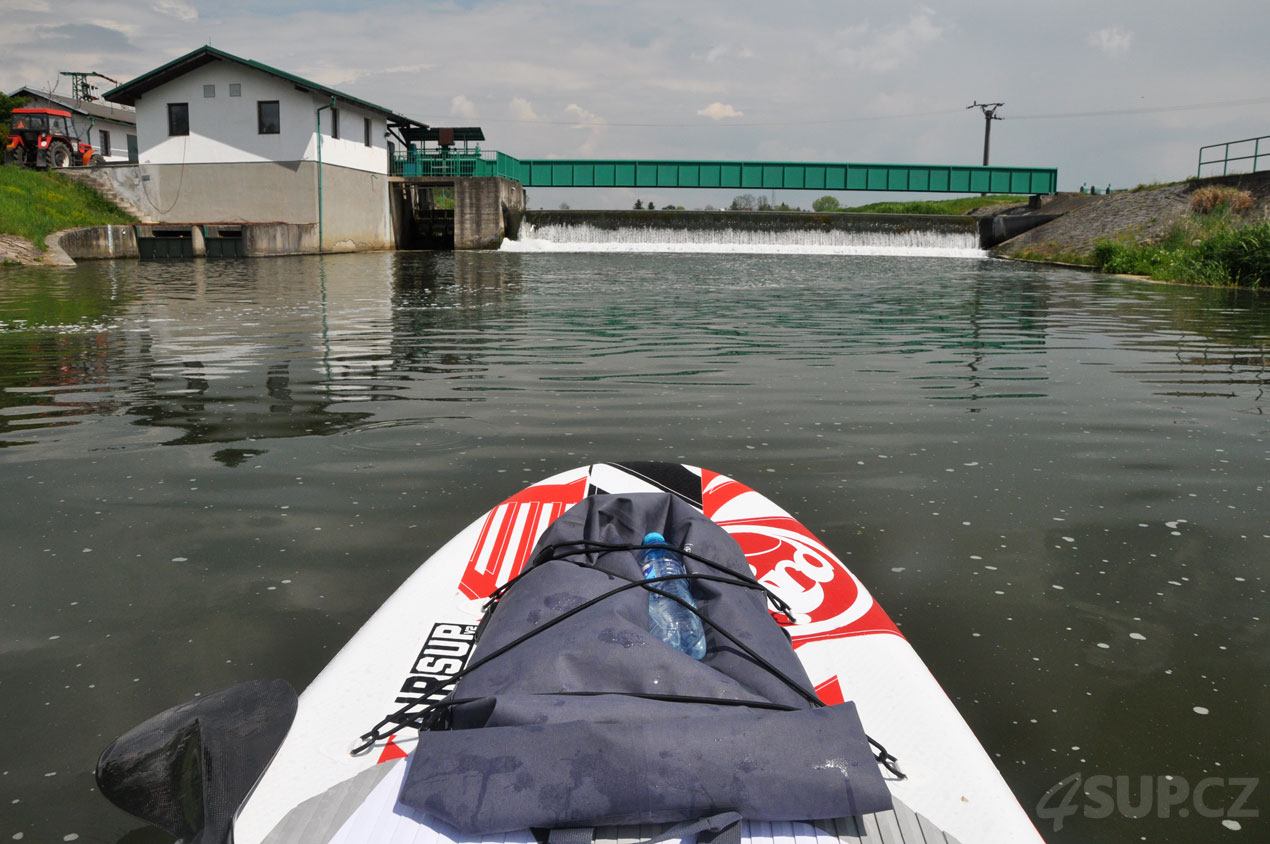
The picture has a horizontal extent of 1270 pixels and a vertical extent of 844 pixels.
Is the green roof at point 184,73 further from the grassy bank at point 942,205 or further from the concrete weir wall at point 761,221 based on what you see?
the grassy bank at point 942,205

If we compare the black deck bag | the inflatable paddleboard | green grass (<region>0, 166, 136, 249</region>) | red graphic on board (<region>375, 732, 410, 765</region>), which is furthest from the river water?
green grass (<region>0, 166, 136, 249</region>)

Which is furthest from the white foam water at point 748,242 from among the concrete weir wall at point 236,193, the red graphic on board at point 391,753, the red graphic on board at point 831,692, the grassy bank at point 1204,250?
the red graphic on board at point 391,753

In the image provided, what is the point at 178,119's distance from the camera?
33781mm

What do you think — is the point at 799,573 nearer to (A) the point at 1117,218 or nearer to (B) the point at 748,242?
(A) the point at 1117,218

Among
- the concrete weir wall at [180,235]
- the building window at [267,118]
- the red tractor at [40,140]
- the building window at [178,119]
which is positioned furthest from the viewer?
the red tractor at [40,140]

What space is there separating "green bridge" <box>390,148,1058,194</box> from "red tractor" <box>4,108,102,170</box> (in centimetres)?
1362

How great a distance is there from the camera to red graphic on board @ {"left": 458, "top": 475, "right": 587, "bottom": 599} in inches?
120

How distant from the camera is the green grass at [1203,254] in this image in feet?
63.6

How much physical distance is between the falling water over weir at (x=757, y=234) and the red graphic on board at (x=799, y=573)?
106 ft

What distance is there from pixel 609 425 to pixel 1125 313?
1154 centimetres

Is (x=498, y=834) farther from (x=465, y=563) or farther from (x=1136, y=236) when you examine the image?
(x=1136, y=236)

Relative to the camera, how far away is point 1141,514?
4.52 meters

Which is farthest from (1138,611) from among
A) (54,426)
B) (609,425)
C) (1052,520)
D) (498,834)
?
(54,426)

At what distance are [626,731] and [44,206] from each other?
35365mm
